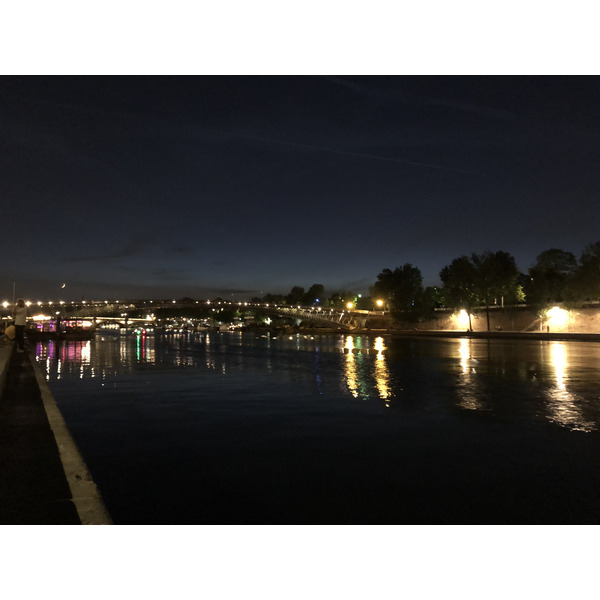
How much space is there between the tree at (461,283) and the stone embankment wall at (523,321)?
3.55 m

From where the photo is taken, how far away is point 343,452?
305 inches

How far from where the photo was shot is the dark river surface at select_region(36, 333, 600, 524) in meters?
5.35

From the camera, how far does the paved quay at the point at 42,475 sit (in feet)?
15.6

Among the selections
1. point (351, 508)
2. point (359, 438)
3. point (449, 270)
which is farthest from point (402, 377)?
point (449, 270)

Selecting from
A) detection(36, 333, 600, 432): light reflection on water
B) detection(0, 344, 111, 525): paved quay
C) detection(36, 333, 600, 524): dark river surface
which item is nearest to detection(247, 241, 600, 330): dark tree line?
detection(36, 333, 600, 432): light reflection on water

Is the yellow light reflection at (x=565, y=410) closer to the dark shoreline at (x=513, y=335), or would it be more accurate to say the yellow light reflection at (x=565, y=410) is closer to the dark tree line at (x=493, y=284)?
the dark shoreline at (x=513, y=335)

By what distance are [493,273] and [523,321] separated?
25.8ft

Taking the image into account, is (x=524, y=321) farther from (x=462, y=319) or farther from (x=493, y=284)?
(x=462, y=319)

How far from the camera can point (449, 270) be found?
83750mm

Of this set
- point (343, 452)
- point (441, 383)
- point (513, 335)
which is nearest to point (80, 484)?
point (343, 452)

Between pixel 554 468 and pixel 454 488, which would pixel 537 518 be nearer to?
pixel 454 488

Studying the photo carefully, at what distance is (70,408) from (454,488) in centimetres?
913

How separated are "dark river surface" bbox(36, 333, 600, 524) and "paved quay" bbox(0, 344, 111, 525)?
13.1 inches

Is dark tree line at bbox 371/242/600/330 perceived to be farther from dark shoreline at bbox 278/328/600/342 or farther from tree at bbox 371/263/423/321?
dark shoreline at bbox 278/328/600/342
